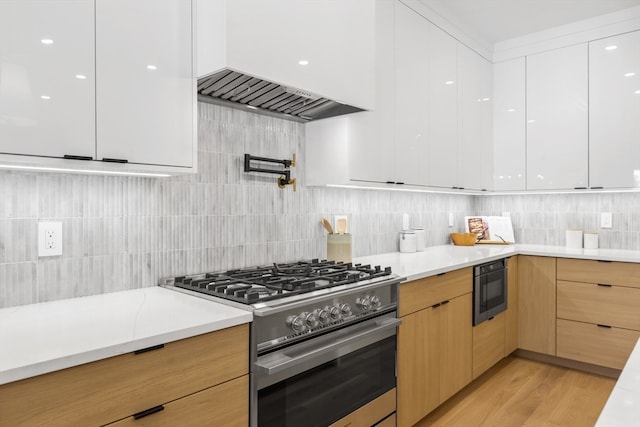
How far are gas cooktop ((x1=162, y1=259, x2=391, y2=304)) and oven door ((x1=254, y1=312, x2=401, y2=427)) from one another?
0.66 ft

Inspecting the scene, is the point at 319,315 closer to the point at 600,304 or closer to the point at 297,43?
the point at 297,43

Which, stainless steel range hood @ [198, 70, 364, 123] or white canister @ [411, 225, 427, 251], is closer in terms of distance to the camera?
stainless steel range hood @ [198, 70, 364, 123]

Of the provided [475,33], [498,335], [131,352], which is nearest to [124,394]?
[131,352]

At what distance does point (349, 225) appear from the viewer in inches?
110

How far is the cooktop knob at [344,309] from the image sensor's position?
1708 mm

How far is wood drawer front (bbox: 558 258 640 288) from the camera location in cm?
290

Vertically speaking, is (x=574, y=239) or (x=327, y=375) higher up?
(x=574, y=239)

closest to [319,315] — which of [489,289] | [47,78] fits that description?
[47,78]

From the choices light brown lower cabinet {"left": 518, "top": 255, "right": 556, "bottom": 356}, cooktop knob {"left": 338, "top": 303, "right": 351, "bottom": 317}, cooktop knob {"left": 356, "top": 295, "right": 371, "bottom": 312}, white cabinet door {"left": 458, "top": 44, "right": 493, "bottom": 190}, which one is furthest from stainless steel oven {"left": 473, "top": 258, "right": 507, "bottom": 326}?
cooktop knob {"left": 338, "top": 303, "right": 351, "bottom": 317}

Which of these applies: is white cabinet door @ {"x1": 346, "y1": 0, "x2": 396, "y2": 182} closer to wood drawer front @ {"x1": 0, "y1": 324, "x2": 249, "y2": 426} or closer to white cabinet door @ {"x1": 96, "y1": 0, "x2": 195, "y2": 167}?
white cabinet door @ {"x1": 96, "y1": 0, "x2": 195, "y2": 167}

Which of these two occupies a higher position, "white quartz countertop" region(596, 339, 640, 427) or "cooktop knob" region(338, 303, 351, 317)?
"white quartz countertop" region(596, 339, 640, 427)

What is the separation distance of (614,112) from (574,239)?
41.4 inches

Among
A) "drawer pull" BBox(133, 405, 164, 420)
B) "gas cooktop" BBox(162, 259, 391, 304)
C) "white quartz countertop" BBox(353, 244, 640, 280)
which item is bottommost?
"drawer pull" BBox(133, 405, 164, 420)

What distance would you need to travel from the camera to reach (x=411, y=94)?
282cm
